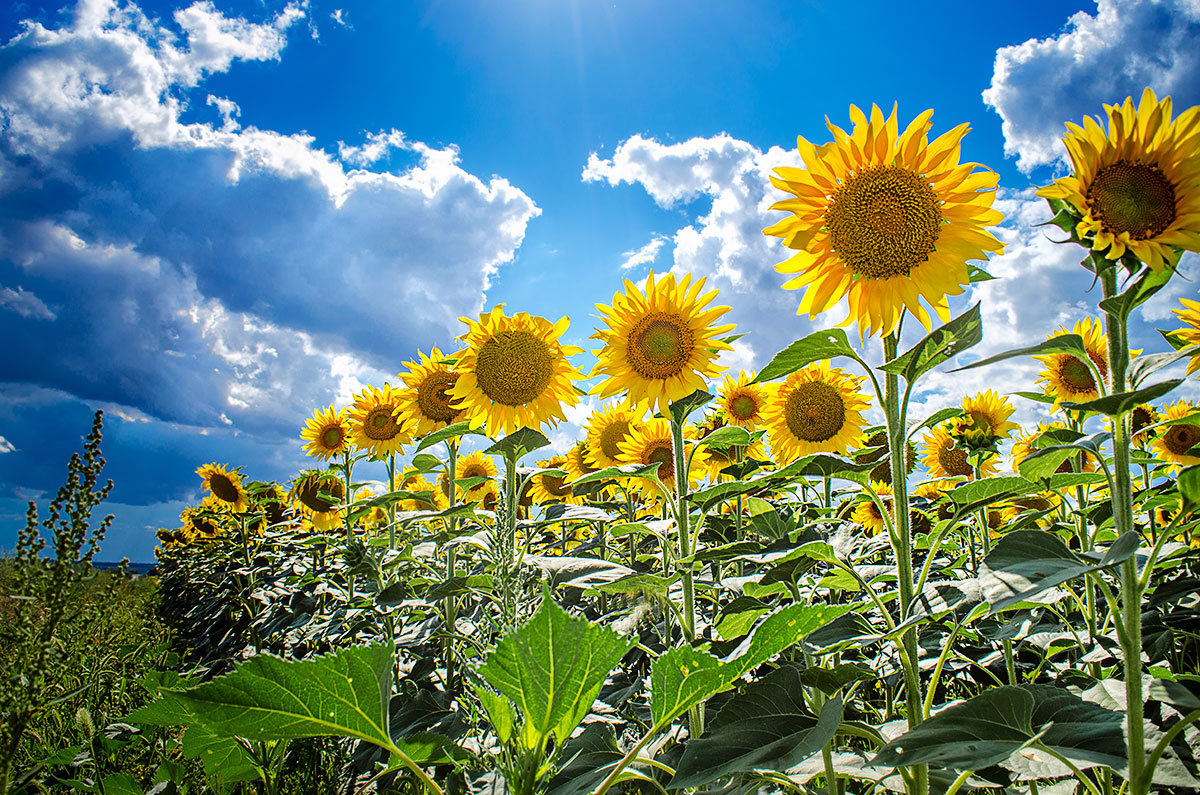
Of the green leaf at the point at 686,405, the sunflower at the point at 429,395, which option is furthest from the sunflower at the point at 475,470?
the green leaf at the point at 686,405

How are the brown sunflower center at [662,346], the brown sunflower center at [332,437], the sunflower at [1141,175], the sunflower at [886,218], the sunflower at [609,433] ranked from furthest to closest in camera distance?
the brown sunflower center at [332,437] < the sunflower at [609,433] < the brown sunflower center at [662,346] < the sunflower at [886,218] < the sunflower at [1141,175]

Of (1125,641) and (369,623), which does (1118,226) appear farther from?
(369,623)

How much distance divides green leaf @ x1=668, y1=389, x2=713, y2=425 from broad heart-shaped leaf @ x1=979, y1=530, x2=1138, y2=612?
131 cm

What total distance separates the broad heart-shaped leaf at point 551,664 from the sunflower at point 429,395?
285 cm

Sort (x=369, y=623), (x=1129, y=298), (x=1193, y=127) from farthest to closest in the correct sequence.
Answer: (x=369, y=623) → (x=1193, y=127) → (x=1129, y=298)

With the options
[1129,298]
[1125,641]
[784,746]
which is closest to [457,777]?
[784,746]

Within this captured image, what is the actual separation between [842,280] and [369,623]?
2.23m

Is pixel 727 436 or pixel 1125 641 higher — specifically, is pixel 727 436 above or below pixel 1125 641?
above

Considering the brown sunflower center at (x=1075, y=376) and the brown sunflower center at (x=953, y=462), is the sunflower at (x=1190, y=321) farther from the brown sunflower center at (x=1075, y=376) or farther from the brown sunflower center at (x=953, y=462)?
the brown sunflower center at (x=953, y=462)

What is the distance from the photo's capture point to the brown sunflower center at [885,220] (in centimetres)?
183

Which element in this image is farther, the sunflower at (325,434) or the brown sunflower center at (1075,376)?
the sunflower at (325,434)

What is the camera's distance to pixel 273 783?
2064mm

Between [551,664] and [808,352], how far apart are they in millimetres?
1124

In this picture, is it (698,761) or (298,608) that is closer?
(698,761)
